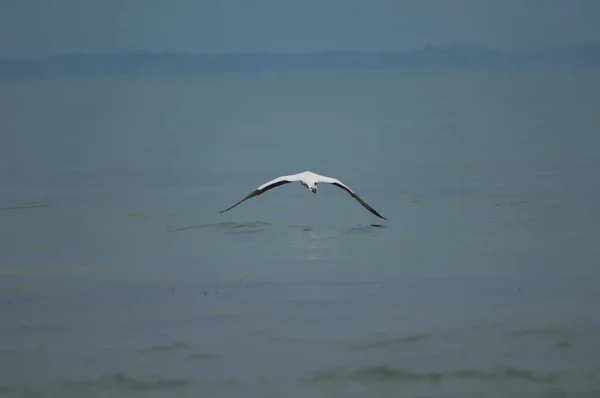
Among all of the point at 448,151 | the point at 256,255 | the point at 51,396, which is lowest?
the point at 51,396

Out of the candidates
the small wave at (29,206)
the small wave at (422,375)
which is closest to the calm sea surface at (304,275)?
the small wave at (422,375)

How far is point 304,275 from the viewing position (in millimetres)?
23484

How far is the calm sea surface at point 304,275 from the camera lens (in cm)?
1788

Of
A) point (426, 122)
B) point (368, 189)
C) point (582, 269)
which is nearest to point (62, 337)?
point (582, 269)

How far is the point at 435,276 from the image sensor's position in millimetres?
23172

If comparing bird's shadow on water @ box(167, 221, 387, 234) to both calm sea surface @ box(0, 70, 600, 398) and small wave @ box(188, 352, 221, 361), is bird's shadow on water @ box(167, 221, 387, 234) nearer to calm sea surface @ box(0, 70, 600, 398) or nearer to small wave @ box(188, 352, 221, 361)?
calm sea surface @ box(0, 70, 600, 398)

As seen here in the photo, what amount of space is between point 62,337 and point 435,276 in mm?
6520

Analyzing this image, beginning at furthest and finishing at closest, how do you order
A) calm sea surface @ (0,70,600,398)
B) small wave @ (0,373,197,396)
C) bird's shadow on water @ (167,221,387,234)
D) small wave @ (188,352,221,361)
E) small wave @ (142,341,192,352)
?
bird's shadow on water @ (167,221,387,234), small wave @ (142,341,192,352), small wave @ (188,352,221,361), calm sea surface @ (0,70,600,398), small wave @ (0,373,197,396)

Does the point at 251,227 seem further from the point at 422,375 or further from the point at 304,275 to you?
the point at 422,375

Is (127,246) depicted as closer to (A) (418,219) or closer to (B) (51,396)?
(A) (418,219)

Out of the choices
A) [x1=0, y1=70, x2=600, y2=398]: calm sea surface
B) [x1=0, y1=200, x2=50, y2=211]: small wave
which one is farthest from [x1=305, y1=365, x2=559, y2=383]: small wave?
[x1=0, y1=200, x2=50, y2=211]: small wave

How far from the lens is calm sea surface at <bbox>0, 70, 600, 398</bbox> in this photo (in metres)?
17.9

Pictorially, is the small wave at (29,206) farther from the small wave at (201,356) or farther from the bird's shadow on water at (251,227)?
the small wave at (201,356)

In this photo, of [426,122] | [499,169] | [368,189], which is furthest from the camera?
[426,122]
